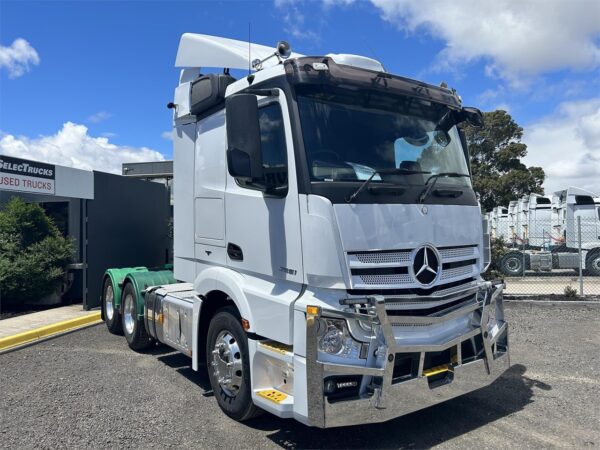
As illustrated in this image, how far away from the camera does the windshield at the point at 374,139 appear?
3.73 meters

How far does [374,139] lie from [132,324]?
4626 millimetres

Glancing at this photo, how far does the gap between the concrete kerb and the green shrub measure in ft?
4.57

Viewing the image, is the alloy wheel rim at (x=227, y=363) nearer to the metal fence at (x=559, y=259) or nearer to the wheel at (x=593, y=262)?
the metal fence at (x=559, y=259)

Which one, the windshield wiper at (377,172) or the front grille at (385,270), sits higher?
the windshield wiper at (377,172)

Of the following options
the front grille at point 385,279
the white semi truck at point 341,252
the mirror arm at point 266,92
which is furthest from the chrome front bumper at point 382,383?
the mirror arm at point 266,92

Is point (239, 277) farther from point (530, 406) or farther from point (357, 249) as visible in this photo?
point (530, 406)

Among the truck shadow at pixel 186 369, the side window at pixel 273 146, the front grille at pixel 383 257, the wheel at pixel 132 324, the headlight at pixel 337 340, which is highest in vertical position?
the side window at pixel 273 146

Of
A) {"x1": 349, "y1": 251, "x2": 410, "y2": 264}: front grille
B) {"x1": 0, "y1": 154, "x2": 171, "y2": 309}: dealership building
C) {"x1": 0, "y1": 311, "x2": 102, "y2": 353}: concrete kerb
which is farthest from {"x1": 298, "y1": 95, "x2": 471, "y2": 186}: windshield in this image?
{"x1": 0, "y1": 154, "x2": 171, "y2": 309}: dealership building

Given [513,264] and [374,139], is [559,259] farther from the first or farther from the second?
[374,139]

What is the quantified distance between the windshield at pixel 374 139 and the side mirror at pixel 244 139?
14.4 inches

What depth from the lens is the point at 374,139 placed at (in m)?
4.00

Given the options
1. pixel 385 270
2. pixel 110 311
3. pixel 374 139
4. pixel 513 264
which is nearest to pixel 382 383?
pixel 385 270

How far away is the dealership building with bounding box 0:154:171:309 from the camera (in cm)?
909

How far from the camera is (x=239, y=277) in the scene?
14.1 feet
